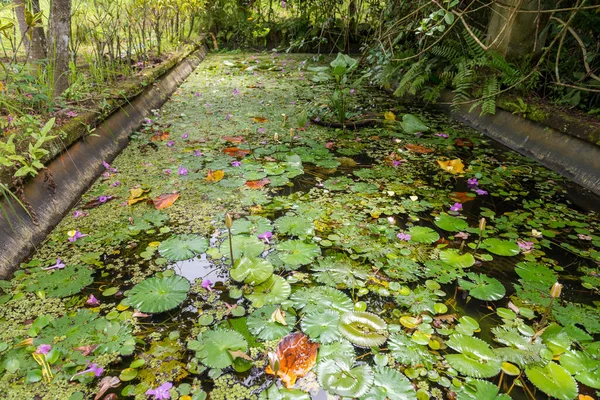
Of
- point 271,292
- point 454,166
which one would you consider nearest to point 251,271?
point 271,292

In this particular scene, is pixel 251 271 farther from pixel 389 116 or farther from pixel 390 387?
pixel 389 116

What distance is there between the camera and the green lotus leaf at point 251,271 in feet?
4.65

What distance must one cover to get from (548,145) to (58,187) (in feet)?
9.58

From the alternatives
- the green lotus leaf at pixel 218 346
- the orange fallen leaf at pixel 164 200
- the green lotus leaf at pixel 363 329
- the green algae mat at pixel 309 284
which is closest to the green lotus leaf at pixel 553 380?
the green algae mat at pixel 309 284

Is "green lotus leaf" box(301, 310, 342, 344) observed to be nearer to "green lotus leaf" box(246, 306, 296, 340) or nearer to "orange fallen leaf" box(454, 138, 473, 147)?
"green lotus leaf" box(246, 306, 296, 340)

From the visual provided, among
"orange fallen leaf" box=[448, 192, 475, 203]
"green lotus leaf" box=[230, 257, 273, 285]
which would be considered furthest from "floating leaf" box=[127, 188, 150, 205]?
"orange fallen leaf" box=[448, 192, 475, 203]

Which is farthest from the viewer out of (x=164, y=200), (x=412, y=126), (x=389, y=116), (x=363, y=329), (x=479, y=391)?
(x=389, y=116)

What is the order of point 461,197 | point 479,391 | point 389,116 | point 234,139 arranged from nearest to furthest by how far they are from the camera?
point 479,391
point 461,197
point 234,139
point 389,116

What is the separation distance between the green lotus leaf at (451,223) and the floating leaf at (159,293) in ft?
3.91

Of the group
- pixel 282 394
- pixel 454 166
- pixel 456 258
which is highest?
pixel 454 166

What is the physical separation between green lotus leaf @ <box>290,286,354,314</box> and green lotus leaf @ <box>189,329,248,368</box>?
245 mm

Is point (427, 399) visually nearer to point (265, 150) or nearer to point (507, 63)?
point (265, 150)

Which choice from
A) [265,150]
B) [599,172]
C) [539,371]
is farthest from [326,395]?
[599,172]

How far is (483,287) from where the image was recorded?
55.5 inches
